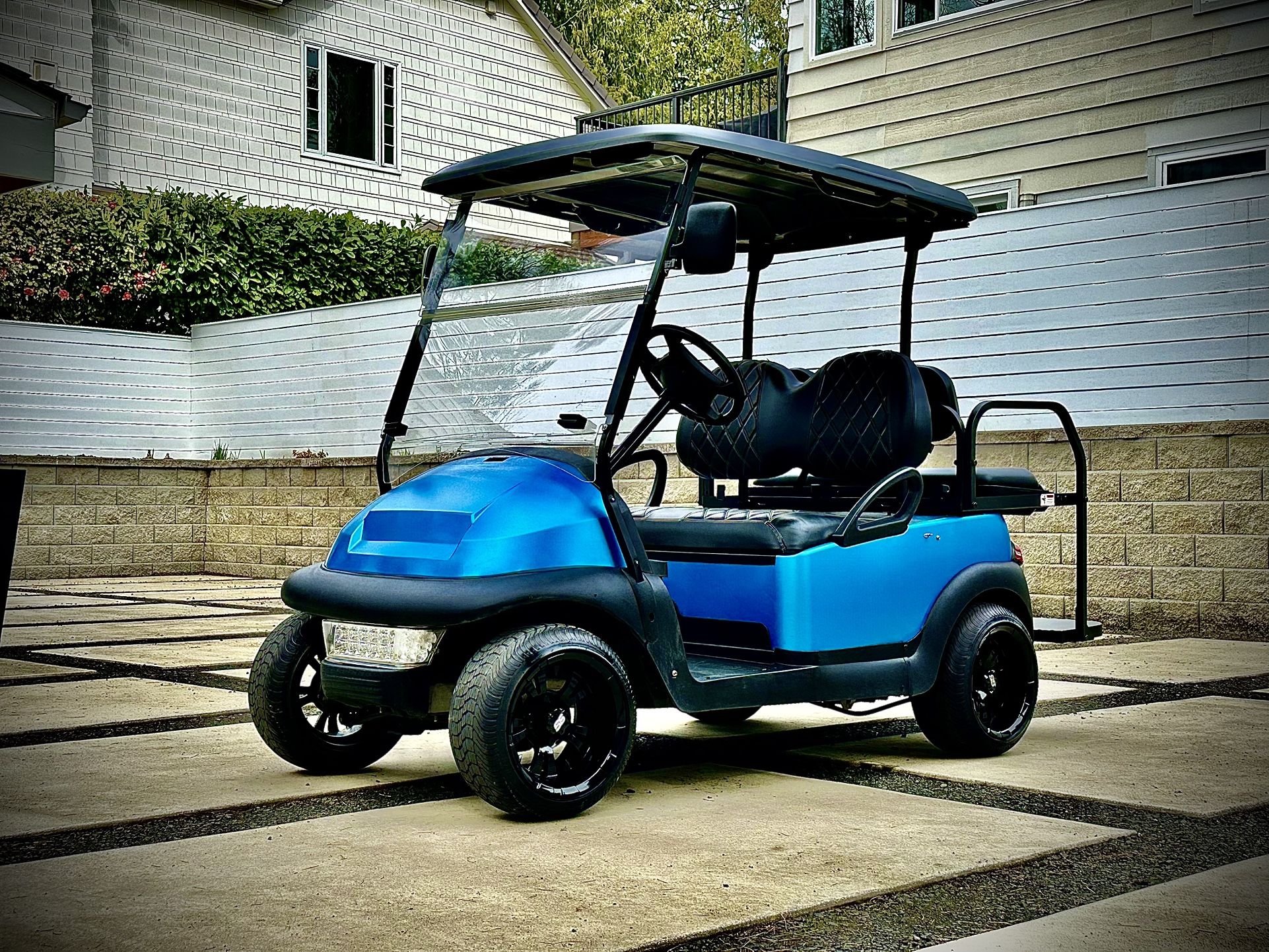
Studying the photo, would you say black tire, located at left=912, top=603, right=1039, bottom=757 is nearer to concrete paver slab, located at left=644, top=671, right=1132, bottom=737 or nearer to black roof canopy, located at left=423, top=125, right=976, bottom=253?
concrete paver slab, located at left=644, top=671, right=1132, bottom=737

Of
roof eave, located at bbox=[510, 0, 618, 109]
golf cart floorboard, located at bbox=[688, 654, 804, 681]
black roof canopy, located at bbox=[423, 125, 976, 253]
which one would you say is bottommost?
golf cart floorboard, located at bbox=[688, 654, 804, 681]

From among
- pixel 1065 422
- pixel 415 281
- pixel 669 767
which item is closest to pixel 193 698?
pixel 669 767

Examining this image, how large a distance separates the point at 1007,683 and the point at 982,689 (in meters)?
0.13

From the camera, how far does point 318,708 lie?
484 cm

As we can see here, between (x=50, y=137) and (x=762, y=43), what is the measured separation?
34.0 metres

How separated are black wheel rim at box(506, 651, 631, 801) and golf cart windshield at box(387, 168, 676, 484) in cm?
65

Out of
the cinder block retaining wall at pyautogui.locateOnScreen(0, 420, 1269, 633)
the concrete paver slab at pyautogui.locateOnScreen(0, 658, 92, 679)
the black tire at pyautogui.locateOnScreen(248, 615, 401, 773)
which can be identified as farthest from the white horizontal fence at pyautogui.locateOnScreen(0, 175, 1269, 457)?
the concrete paver slab at pyautogui.locateOnScreen(0, 658, 92, 679)

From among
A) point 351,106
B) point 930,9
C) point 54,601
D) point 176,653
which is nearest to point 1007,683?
point 176,653

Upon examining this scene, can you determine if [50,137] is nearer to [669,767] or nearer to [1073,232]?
[669,767]

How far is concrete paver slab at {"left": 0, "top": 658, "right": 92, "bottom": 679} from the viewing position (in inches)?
283

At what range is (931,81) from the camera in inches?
490

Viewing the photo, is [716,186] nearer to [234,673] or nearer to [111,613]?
[234,673]

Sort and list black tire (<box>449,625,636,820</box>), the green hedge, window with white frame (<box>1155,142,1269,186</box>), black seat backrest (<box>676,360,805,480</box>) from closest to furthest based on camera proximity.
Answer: black tire (<box>449,625,636,820</box>) → black seat backrest (<box>676,360,805,480</box>) → window with white frame (<box>1155,142,1269,186</box>) → the green hedge

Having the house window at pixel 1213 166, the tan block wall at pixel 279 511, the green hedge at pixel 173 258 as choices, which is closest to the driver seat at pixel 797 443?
the house window at pixel 1213 166
